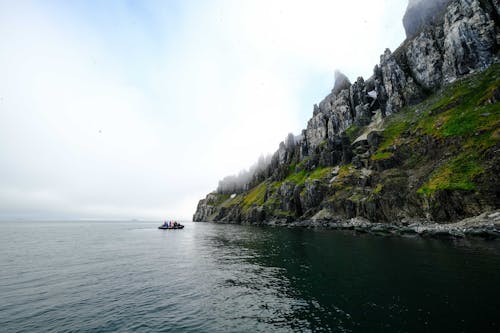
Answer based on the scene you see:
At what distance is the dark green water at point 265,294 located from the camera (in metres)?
18.5

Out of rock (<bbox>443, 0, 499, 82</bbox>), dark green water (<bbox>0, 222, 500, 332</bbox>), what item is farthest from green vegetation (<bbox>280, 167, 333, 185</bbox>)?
dark green water (<bbox>0, 222, 500, 332</bbox>)

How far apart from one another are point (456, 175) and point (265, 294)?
76142mm

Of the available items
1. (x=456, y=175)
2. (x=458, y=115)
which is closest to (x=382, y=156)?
(x=458, y=115)

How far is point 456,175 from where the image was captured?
71.1m

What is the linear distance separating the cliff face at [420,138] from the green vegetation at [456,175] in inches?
10.4

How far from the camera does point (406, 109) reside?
141 m

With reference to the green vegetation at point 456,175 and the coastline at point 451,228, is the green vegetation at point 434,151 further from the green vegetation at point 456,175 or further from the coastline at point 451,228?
the coastline at point 451,228

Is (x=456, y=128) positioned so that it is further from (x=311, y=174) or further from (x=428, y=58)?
(x=311, y=174)

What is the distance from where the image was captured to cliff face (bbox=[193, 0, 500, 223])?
71188mm

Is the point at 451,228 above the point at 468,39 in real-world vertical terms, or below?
below

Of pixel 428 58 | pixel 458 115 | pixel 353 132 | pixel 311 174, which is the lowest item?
pixel 311 174

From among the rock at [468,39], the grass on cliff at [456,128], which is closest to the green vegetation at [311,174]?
the grass on cliff at [456,128]

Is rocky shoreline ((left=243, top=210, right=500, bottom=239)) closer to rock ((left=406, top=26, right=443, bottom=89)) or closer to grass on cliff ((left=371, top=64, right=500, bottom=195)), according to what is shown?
grass on cliff ((left=371, top=64, right=500, bottom=195))

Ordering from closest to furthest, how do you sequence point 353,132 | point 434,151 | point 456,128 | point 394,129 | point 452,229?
1. point 452,229
2. point 456,128
3. point 434,151
4. point 394,129
5. point 353,132
